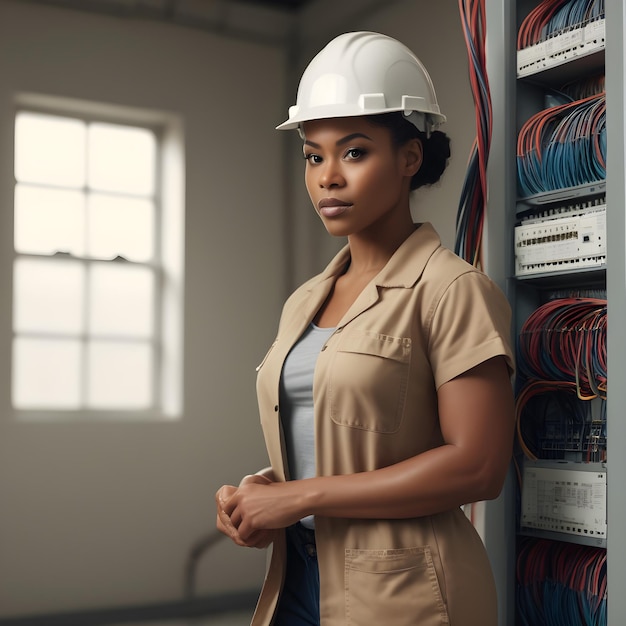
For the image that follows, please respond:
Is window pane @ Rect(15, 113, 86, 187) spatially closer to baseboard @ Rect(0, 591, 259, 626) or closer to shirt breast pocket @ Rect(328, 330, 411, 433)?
baseboard @ Rect(0, 591, 259, 626)

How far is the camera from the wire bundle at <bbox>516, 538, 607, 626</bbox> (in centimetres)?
179

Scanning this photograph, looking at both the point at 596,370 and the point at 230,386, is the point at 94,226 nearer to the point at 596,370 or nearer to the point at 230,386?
the point at 230,386

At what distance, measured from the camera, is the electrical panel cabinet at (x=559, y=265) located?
1747 millimetres

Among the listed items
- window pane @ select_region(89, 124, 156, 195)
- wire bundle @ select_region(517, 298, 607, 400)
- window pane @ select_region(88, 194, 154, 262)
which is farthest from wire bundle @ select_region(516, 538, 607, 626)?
window pane @ select_region(89, 124, 156, 195)

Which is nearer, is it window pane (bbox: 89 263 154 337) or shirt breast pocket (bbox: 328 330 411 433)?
shirt breast pocket (bbox: 328 330 411 433)

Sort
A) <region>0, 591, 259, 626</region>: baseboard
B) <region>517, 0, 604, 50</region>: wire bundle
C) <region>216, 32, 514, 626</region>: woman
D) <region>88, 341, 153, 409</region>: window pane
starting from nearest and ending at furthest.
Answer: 1. <region>216, 32, 514, 626</region>: woman
2. <region>517, 0, 604, 50</region>: wire bundle
3. <region>0, 591, 259, 626</region>: baseboard
4. <region>88, 341, 153, 409</region>: window pane

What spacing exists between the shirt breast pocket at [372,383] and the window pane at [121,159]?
335 centimetres

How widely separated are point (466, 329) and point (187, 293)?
3.30 m

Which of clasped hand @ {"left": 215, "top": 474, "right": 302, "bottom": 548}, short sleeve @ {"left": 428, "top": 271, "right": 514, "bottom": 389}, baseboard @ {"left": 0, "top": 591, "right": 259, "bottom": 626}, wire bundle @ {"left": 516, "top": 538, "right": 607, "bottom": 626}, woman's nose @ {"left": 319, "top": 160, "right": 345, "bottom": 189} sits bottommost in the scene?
baseboard @ {"left": 0, "top": 591, "right": 259, "bottom": 626}

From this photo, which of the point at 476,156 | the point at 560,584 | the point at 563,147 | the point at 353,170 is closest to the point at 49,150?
the point at 476,156

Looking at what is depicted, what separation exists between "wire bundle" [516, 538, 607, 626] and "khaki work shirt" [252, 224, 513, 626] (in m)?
0.45

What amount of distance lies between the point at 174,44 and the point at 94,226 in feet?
3.40

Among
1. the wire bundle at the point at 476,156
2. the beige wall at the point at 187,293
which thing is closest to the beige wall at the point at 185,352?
the beige wall at the point at 187,293

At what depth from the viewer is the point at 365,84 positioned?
1499 mm
